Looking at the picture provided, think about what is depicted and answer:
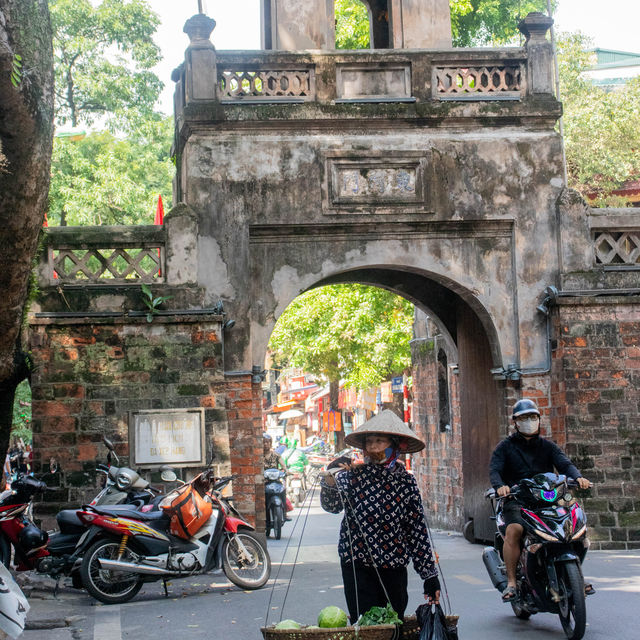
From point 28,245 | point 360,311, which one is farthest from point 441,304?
point 360,311

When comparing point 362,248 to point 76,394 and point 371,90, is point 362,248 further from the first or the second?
point 76,394

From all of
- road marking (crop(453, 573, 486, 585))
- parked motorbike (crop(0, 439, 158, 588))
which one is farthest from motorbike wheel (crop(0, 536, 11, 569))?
road marking (crop(453, 573, 486, 585))

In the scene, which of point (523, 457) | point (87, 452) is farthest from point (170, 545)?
point (523, 457)

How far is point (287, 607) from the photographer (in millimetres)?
8648

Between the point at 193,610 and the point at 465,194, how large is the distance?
6298mm

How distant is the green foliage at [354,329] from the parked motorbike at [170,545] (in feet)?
53.6

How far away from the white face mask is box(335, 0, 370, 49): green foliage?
16852mm

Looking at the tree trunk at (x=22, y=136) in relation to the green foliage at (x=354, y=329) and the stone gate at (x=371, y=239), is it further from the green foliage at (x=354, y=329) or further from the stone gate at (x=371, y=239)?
the green foliage at (x=354, y=329)

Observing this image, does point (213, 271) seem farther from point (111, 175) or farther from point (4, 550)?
point (111, 175)

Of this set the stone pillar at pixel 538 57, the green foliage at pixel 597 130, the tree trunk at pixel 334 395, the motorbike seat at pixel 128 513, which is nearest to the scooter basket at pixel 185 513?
the motorbike seat at pixel 128 513

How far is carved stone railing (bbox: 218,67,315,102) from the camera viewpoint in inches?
506

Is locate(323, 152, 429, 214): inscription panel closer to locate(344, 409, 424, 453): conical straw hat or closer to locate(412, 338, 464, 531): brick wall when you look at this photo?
locate(412, 338, 464, 531): brick wall

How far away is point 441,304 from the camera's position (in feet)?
50.2

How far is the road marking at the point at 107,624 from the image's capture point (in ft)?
25.3
